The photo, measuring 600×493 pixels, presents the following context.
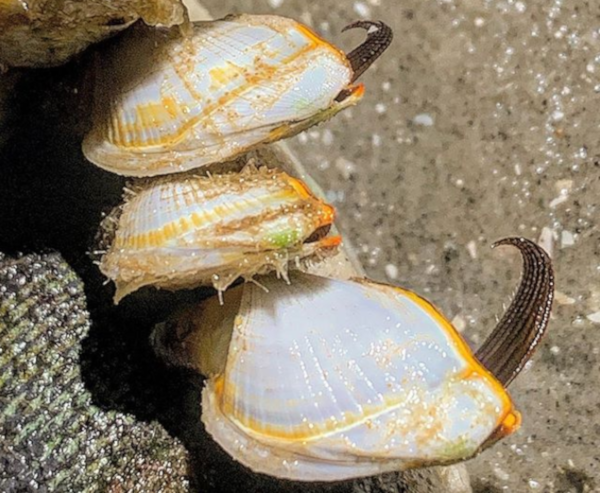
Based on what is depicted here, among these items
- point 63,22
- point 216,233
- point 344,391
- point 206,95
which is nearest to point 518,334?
point 344,391

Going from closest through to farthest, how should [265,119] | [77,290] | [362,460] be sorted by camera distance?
[362,460], [265,119], [77,290]

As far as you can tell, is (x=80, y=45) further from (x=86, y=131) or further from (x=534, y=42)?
(x=534, y=42)

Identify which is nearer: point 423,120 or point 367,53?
point 367,53

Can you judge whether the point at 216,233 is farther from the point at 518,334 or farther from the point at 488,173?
the point at 488,173

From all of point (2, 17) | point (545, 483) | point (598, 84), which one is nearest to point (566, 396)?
point (545, 483)

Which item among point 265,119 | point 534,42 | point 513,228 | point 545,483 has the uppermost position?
point 265,119

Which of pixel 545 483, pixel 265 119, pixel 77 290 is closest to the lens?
pixel 265 119
